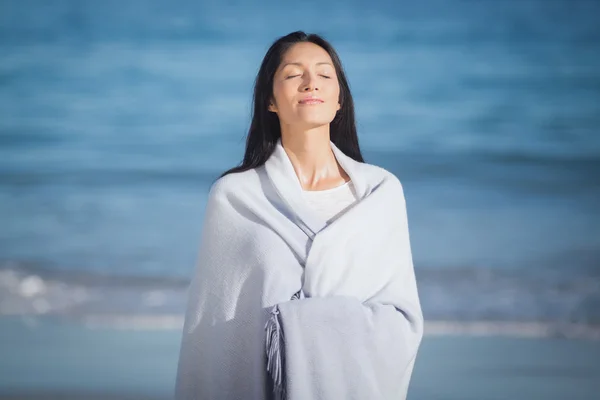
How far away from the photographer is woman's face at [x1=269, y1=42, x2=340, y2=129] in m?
2.19

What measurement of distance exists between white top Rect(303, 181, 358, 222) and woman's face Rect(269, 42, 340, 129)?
0.13 meters

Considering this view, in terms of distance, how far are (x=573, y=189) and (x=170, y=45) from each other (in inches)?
76.1

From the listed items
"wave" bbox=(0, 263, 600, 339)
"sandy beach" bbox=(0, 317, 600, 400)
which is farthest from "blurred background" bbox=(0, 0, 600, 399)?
"sandy beach" bbox=(0, 317, 600, 400)

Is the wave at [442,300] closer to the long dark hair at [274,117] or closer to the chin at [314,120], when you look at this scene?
the long dark hair at [274,117]

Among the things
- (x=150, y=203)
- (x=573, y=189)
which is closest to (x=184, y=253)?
(x=150, y=203)

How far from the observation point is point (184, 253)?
4.89 meters

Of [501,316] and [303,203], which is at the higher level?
[501,316]

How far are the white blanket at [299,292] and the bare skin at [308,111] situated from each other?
34mm

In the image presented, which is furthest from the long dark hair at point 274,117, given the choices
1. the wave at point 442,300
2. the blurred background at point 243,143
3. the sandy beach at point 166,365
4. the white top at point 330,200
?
the blurred background at point 243,143

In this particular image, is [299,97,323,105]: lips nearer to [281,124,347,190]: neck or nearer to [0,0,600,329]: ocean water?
[281,124,347,190]: neck

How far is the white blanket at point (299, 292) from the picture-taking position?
2.09 m

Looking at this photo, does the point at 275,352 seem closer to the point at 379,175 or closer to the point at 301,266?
the point at 301,266

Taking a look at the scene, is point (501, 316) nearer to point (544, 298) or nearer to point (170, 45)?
point (544, 298)

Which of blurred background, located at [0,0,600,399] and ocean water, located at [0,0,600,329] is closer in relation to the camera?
blurred background, located at [0,0,600,399]
